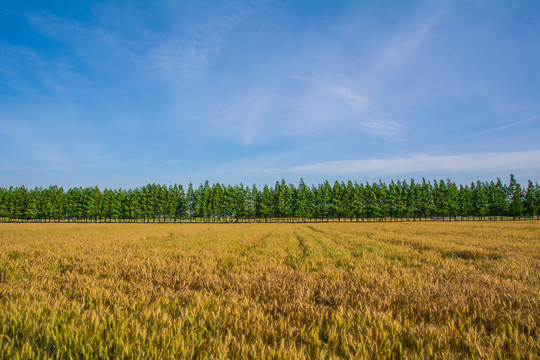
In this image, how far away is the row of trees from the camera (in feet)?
293

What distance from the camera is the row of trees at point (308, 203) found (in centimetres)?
8944

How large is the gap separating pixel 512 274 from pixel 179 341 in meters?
6.88

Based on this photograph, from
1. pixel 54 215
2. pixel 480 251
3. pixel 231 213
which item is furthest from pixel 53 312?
pixel 54 215

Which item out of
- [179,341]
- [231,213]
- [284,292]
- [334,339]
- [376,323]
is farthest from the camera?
[231,213]

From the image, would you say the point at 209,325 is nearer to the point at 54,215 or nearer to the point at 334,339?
the point at 334,339

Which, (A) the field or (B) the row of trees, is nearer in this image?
→ (A) the field

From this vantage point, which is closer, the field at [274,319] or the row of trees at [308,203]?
the field at [274,319]

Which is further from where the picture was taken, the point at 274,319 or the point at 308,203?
the point at 308,203

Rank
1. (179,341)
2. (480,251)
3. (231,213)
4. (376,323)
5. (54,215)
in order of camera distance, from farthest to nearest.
Result: (54,215) < (231,213) < (480,251) < (376,323) < (179,341)

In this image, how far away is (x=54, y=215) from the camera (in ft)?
329

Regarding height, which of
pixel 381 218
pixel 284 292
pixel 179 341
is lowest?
pixel 381 218

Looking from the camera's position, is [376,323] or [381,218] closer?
[376,323]

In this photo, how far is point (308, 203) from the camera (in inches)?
3553

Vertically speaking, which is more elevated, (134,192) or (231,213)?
(134,192)
